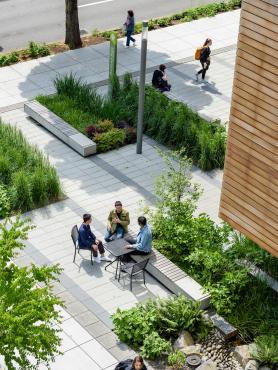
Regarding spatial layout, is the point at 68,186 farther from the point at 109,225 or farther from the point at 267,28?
the point at 267,28

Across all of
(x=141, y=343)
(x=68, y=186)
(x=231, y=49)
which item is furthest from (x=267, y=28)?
(x=231, y=49)

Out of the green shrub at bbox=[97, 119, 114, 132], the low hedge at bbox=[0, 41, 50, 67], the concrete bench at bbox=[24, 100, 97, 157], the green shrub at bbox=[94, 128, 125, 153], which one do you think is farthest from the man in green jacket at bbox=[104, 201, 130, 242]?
the low hedge at bbox=[0, 41, 50, 67]

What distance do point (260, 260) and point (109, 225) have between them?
10.9ft

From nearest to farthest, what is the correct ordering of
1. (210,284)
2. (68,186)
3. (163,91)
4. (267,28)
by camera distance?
(267,28) → (210,284) → (68,186) → (163,91)

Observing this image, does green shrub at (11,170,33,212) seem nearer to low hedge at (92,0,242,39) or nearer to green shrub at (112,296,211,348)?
green shrub at (112,296,211,348)

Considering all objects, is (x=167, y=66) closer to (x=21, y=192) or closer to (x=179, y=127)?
(x=179, y=127)

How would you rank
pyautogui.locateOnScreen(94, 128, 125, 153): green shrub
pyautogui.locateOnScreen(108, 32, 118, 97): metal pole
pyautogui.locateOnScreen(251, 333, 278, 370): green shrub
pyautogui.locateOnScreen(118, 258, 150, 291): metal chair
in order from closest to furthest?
pyautogui.locateOnScreen(251, 333, 278, 370): green shrub
pyautogui.locateOnScreen(118, 258, 150, 291): metal chair
pyautogui.locateOnScreen(94, 128, 125, 153): green shrub
pyautogui.locateOnScreen(108, 32, 118, 97): metal pole

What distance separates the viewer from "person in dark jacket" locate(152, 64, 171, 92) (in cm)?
2419

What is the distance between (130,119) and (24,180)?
15.3 ft

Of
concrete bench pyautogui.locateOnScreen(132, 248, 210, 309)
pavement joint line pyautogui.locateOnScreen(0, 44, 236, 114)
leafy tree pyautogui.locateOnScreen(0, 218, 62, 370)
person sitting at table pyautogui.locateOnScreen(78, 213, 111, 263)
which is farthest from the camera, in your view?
pavement joint line pyautogui.locateOnScreen(0, 44, 236, 114)

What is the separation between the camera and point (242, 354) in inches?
597

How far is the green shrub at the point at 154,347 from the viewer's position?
1506 centimetres

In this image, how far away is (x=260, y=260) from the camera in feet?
55.2

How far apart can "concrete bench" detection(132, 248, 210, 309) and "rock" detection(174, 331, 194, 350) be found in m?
0.89
